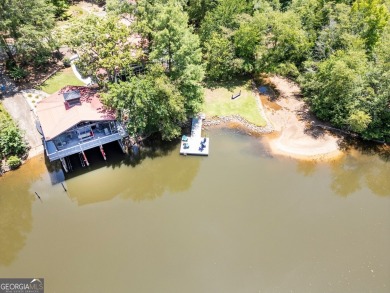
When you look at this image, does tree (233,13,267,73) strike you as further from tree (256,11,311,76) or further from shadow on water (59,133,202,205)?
shadow on water (59,133,202,205)

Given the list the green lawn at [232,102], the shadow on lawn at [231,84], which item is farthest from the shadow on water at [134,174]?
the shadow on lawn at [231,84]

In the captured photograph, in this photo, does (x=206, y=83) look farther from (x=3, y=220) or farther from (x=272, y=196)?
(x=3, y=220)

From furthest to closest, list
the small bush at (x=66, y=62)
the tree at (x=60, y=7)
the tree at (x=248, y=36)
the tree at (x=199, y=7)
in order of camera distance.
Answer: the tree at (x=60, y=7) < the tree at (x=199, y=7) < the small bush at (x=66, y=62) < the tree at (x=248, y=36)

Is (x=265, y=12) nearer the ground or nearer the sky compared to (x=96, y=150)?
nearer the sky

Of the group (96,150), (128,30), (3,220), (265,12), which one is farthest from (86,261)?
(265,12)

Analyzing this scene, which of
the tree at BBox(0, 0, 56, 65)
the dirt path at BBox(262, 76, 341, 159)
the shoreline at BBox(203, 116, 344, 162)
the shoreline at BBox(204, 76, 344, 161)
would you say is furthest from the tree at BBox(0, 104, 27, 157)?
the dirt path at BBox(262, 76, 341, 159)

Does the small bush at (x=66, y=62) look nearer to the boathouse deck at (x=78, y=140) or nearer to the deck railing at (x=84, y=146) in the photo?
the boathouse deck at (x=78, y=140)
